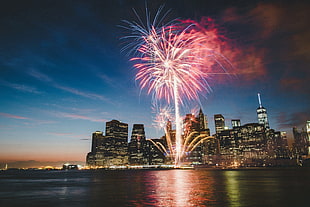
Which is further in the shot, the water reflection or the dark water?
the dark water

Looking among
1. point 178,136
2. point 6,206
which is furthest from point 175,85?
point 6,206

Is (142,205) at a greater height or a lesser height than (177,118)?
lesser

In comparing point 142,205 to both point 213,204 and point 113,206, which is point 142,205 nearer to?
point 113,206

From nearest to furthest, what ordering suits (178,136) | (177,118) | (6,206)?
(6,206) → (177,118) → (178,136)

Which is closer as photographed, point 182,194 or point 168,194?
point 182,194

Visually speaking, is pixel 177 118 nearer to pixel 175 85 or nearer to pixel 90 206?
pixel 175 85

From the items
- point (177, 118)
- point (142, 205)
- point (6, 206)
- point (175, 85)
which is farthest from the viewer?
point (177, 118)

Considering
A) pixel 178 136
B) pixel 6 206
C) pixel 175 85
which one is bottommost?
pixel 6 206

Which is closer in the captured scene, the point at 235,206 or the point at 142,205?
the point at 235,206

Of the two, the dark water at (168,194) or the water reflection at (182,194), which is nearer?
the water reflection at (182,194)

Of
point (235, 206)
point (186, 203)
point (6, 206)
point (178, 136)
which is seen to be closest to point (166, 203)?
point (186, 203)
